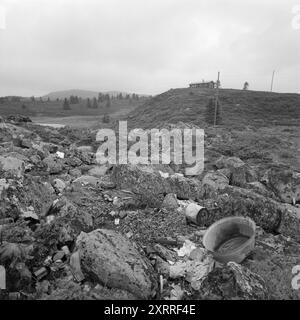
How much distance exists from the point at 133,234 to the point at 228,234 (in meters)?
1.59

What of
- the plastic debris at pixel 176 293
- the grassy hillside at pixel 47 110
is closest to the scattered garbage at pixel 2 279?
the plastic debris at pixel 176 293

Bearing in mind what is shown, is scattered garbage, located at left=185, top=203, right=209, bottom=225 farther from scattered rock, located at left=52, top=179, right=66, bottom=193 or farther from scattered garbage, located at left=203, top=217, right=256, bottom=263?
scattered rock, located at left=52, top=179, right=66, bottom=193

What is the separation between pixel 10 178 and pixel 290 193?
20.4 feet

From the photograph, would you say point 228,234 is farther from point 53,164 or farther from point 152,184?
point 53,164

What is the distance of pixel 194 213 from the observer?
5.26 meters

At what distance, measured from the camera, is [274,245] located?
495cm

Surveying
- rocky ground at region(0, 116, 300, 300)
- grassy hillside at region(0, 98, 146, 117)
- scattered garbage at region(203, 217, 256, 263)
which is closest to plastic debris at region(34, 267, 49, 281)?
rocky ground at region(0, 116, 300, 300)

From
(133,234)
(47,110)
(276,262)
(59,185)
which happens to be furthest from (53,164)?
(47,110)

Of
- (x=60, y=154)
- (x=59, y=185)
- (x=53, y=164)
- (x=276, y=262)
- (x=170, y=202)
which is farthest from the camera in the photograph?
(x=60, y=154)

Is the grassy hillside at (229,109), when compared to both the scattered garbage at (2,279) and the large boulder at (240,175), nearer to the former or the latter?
the large boulder at (240,175)

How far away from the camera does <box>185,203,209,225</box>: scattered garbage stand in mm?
5238

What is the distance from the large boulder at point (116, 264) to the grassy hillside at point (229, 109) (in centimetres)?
2364

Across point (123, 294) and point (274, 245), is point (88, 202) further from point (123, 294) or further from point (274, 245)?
point (274, 245)

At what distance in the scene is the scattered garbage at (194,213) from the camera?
524 centimetres
